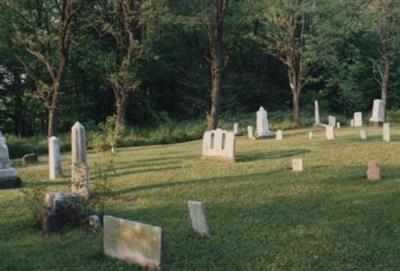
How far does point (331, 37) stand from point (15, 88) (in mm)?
18709

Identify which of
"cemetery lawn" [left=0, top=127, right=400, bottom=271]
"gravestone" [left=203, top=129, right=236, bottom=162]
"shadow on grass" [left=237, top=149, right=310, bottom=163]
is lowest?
"cemetery lawn" [left=0, top=127, right=400, bottom=271]

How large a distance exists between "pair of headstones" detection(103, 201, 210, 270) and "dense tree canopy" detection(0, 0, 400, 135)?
19.2m

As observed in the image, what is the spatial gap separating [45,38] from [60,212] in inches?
749

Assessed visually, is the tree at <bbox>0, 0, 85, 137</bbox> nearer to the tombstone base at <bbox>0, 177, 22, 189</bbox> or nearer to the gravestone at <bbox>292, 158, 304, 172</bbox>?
the tombstone base at <bbox>0, 177, 22, 189</bbox>

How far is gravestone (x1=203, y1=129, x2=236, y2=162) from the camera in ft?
48.4

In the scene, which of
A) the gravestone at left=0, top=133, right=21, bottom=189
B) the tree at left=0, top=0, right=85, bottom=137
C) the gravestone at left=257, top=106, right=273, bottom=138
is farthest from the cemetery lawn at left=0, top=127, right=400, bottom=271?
the gravestone at left=257, top=106, right=273, bottom=138

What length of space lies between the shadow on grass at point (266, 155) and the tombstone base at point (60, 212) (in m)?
7.08

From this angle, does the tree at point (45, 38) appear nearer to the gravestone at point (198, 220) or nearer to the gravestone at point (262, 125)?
the gravestone at point (262, 125)

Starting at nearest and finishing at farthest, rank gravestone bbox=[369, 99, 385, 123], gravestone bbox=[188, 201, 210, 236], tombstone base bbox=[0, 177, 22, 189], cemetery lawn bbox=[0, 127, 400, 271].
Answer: cemetery lawn bbox=[0, 127, 400, 271], gravestone bbox=[188, 201, 210, 236], tombstone base bbox=[0, 177, 22, 189], gravestone bbox=[369, 99, 385, 123]

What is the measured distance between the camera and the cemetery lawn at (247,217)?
6409 mm

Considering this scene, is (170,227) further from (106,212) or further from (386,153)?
(386,153)

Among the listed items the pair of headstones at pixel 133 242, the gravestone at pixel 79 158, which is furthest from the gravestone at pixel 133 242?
the gravestone at pixel 79 158

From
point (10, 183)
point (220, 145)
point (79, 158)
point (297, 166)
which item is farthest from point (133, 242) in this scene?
point (220, 145)

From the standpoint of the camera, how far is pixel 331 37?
34188 mm
